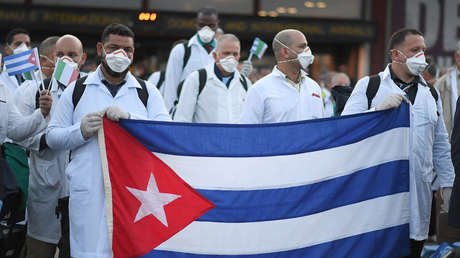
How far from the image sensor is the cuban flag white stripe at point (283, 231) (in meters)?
5.38

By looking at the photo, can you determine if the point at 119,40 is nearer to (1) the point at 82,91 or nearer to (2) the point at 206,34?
(1) the point at 82,91

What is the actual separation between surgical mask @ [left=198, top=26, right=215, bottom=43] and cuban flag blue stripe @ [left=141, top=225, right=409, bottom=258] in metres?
4.16

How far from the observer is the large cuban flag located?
5.34m

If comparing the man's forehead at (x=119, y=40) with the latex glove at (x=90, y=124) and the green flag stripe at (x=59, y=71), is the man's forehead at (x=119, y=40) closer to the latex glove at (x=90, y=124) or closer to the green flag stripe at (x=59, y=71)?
the latex glove at (x=90, y=124)

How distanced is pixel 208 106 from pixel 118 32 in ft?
7.64

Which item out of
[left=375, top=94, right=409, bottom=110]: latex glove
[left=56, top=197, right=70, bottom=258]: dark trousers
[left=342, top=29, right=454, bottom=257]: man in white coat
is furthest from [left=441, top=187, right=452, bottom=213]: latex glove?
[left=56, top=197, right=70, bottom=258]: dark trousers

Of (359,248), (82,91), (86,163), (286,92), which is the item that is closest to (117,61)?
(82,91)

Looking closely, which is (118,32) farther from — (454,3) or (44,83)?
(454,3)

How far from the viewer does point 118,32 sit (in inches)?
220

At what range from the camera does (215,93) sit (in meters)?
7.82

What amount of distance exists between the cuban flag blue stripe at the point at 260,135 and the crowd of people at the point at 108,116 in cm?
14

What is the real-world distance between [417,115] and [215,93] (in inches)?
96.1

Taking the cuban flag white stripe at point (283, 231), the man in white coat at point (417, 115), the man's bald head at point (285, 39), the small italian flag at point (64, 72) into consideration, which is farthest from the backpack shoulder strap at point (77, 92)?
the man in white coat at point (417, 115)

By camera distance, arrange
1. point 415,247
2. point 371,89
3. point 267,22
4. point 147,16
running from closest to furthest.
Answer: point 415,247 < point 371,89 < point 147,16 < point 267,22
